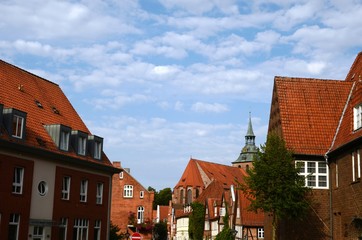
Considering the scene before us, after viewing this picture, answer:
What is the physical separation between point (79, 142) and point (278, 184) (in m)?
13.9

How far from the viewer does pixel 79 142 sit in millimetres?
34781

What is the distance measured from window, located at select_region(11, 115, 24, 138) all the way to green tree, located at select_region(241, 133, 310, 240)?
1308 centimetres

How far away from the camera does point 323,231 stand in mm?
29766

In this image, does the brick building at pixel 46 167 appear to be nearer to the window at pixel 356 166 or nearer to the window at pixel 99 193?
the window at pixel 99 193

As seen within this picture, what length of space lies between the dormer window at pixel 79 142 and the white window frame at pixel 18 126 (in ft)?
18.0

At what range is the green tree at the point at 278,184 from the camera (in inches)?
1090

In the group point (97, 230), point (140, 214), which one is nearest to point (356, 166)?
point (97, 230)

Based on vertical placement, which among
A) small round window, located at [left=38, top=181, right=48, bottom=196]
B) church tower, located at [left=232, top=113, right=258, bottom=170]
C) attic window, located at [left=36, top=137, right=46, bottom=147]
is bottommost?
small round window, located at [left=38, top=181, right=48, bottom=196]

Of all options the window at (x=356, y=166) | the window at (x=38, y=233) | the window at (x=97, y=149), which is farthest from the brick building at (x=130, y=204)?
the window at (x=356, y=166)

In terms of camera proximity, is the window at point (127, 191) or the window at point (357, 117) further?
the window at point (127, 191)

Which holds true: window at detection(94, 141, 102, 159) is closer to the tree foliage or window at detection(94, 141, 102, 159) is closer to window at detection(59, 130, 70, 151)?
window at detection(59, 130, 70, 151)

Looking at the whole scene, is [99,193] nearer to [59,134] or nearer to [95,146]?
[95,146]

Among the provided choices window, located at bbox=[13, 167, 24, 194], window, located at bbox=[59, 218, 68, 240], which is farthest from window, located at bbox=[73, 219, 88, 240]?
window, located at bbox=[13, 167, 24, 194]

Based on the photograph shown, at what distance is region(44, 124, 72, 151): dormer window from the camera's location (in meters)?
32.7
